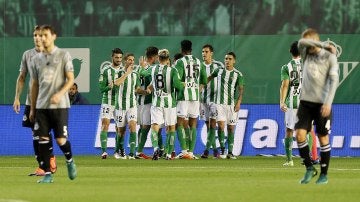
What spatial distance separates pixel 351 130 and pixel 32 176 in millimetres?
10566

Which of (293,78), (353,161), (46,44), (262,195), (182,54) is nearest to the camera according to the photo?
(262,195)

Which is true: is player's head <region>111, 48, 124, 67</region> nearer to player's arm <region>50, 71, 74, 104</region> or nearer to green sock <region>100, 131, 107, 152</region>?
green sock <region>100, 131, 107, 152</region>

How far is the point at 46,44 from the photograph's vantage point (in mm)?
16625

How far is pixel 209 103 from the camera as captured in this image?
27.7 meters

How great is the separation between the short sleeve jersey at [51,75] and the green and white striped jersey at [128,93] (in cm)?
1032

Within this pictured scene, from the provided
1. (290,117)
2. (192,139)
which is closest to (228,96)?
(192,139)

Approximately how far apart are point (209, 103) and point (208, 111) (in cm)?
16

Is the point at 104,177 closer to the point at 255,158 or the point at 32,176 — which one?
the point at 32,176

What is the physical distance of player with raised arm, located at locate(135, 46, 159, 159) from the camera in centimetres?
2680

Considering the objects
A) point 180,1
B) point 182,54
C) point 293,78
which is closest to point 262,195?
point 293,78

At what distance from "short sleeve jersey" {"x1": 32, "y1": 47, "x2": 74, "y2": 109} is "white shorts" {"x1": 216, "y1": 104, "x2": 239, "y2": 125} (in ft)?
35.6

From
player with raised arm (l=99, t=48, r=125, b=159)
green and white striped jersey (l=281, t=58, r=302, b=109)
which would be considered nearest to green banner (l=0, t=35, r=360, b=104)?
player with raised arm (l=99, t=48, r=125, b=159)

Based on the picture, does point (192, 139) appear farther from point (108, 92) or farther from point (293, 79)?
point (293, 79)

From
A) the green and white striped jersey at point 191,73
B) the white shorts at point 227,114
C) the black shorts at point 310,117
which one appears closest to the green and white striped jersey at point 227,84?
the white shorts at point 227,114
